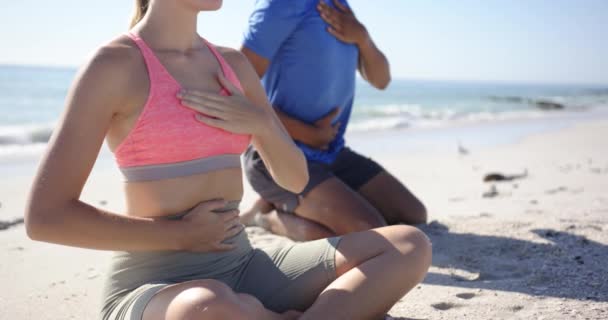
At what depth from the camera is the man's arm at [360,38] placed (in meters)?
3.67

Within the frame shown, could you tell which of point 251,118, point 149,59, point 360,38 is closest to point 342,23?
point 360,38

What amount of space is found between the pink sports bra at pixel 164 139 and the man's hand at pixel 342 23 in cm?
193

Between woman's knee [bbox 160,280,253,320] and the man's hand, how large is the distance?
7.63ft

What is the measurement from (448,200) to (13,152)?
20.8 feet

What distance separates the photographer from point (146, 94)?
1.79 meters

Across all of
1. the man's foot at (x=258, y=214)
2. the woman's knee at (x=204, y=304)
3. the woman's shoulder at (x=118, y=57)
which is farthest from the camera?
the man's foot at (x=258, y=214)

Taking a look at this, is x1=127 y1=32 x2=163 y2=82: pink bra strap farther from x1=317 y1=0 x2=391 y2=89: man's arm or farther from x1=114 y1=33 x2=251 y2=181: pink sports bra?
x1=317 y1=0 x2=391 y2=89: man's arm

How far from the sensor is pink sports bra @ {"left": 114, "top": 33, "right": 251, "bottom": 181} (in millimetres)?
1774

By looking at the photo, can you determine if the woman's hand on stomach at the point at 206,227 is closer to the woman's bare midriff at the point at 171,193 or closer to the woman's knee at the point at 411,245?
the woman's bare midriff at the point at 171,193

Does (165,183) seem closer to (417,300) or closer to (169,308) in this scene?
(169,308)

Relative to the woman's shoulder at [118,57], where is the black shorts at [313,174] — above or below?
below

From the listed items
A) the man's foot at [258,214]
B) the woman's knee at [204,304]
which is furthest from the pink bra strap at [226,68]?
the man's foot at [258,214]

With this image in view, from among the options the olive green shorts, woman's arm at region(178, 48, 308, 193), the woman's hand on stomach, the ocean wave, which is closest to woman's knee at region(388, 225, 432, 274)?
the olive green shorts

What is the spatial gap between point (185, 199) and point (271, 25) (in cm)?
185
